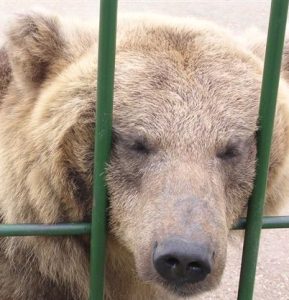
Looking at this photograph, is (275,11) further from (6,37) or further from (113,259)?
(113,259)

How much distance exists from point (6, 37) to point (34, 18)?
0.12 metres

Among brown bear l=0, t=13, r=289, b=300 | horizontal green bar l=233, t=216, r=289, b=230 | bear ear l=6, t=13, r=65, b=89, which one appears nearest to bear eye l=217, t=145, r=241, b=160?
brown bear l=0, t=13, r=289, b=300

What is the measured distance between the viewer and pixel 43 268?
2.65m

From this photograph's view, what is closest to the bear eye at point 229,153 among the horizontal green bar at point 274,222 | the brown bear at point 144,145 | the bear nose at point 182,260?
the brown bear at point 144,145

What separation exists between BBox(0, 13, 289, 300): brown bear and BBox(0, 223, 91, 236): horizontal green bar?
0.62ft

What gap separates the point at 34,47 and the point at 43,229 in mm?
694

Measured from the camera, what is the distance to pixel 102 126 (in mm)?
1978

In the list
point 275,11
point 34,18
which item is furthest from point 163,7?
point 275,11

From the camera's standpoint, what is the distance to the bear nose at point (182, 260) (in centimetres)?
193

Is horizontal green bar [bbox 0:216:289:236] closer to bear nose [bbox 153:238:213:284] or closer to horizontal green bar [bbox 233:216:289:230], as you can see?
horizontal green bar [bbox 233:216:289:230]

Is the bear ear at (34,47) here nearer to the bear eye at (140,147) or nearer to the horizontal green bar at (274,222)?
the bear eye at (140,147)

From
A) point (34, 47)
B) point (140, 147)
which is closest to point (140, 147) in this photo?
point (140, 147)

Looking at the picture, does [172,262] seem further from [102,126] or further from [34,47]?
[34,47]

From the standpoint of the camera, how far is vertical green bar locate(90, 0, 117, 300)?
1822mm
